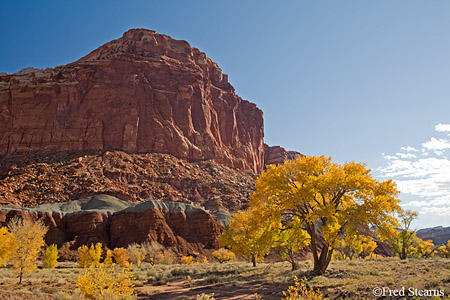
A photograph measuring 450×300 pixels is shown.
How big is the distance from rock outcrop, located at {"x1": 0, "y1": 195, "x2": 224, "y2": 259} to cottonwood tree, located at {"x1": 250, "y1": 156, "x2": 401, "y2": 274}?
4719 cm

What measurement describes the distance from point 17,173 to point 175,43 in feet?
270

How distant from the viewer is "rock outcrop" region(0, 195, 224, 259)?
6219 centimetres

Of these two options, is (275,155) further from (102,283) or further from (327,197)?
(102,283)

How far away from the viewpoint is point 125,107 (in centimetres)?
10850

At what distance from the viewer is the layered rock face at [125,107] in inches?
3989

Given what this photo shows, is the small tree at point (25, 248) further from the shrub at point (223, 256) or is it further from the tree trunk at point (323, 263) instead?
the shrub at point (223, 256)

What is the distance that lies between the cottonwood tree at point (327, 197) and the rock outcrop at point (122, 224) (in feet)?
155

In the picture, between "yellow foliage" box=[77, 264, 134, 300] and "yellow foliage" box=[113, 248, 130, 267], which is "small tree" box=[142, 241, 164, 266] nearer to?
"yellow foliage" box=[113, 248, 130, 267]

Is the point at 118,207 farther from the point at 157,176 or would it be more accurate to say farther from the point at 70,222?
the point at 157,176

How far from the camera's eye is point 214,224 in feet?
237

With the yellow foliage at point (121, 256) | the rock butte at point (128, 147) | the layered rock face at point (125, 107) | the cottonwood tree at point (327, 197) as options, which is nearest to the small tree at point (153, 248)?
the rock butte at point (128, 147)

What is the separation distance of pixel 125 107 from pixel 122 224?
53.6 m

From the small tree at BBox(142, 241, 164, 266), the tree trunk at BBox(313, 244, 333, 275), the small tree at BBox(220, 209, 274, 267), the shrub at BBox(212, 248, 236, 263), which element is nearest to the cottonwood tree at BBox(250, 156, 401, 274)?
the tree trunk at BBox(313, 244, 333, 275)

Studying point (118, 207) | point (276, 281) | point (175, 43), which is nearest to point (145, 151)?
point (118, 207)
